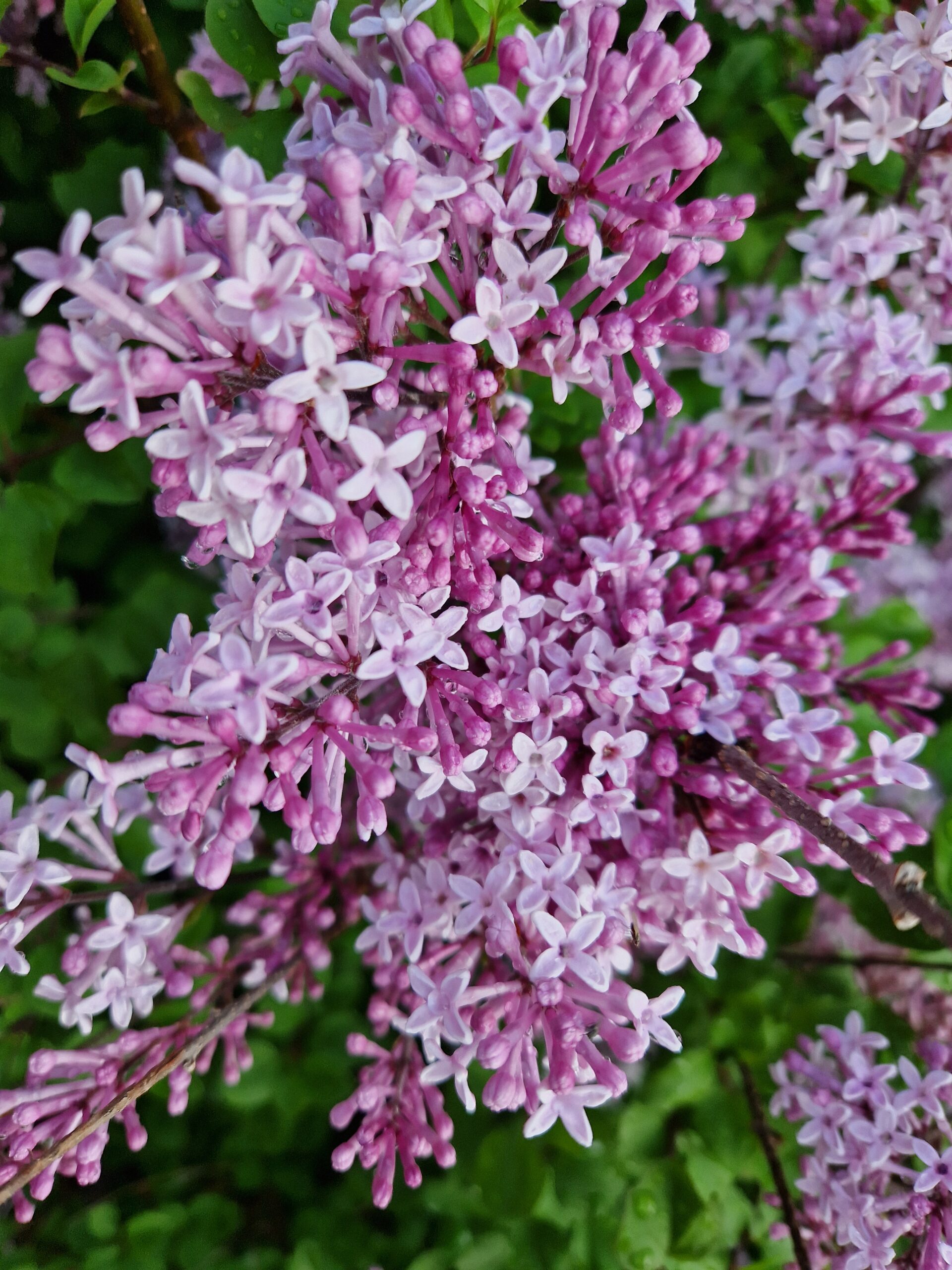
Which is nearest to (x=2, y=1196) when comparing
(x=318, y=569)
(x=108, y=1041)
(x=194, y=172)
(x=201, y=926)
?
(x=108, y=1041)

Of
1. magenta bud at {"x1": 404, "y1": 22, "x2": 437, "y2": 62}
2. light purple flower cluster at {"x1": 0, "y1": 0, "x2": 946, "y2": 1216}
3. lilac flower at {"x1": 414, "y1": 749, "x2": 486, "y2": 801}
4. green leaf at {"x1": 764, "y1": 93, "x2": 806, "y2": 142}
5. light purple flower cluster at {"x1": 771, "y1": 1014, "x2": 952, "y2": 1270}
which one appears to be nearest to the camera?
light purple flower cluster at {"x1": 0, "y1": 0, "x2": 946, "y2": 1216}

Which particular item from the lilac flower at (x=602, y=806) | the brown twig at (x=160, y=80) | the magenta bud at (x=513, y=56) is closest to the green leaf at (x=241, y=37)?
the brown twig at (x=160, y=80)

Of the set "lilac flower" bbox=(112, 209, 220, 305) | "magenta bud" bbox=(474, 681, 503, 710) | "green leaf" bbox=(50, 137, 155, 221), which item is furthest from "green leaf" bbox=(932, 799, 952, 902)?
"green leaf" bbox=(50, 137, 155, 221)

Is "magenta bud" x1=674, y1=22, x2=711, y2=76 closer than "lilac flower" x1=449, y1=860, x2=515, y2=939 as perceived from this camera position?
Yes

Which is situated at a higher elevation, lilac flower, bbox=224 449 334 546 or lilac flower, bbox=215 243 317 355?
lilac flower, bbox=215 243 317 355

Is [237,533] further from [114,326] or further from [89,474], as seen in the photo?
[89,474]

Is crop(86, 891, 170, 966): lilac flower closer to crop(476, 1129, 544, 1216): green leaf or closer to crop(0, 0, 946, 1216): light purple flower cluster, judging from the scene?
crop(0, 0, 946, 1216): light purple flower cluster
